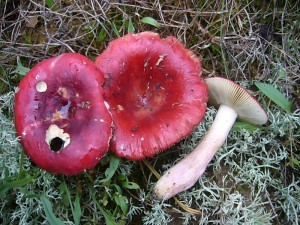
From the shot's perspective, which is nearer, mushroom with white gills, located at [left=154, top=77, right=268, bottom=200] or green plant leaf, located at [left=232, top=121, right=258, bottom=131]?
mushroom with white gills, located at [left=154, top=77, right=268, bottom=200]

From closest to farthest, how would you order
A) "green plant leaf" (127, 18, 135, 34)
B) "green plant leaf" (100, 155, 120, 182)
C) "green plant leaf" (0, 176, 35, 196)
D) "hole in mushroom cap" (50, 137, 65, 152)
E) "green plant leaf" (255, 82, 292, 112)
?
1. "green plant leaf" (0, 176, 35, 196)
2. "hole in mushroom cap" (50, 137, 65, 152)
3. "green plant leaf" (100, 155, 120, 182)
4. "green plant leaf" (255, 82, 292, 112)
5. "green plant leaf" (127, 18, 135, 34)

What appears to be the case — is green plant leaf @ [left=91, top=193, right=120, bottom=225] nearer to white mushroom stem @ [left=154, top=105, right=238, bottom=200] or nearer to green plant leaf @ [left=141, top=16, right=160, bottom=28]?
white mushroom stem @ [left=154, top=105, right=238, bottom=200]

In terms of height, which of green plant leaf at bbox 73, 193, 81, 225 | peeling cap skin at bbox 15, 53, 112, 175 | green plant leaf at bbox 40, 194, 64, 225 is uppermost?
peeling cap skin at bbox 15, 53, 112, 175

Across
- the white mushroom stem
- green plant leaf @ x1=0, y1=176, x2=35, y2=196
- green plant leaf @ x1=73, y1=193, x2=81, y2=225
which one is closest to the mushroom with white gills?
the white mushroom stem

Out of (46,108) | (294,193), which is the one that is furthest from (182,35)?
(294,193)

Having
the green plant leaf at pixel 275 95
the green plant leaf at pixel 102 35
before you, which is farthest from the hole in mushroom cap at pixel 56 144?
the green plant leaf at pixel 275 95

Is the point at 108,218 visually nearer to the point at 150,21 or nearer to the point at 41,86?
the point at 41,86
